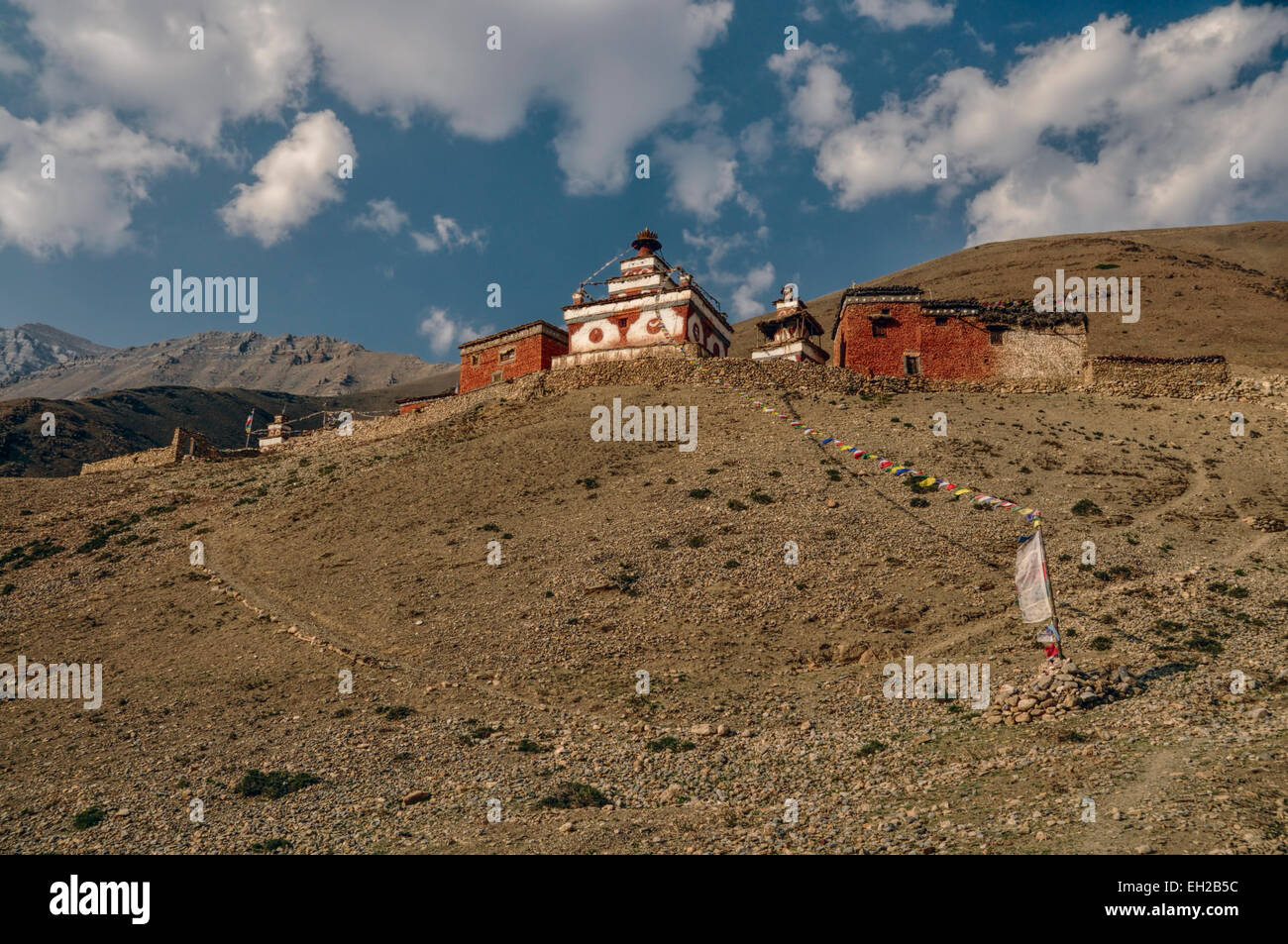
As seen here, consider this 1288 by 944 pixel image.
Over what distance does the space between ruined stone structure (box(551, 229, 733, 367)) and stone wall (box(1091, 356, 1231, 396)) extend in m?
24.3

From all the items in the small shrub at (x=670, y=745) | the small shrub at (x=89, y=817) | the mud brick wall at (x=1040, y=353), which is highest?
the mud brick wall at (x=1040, y=353)

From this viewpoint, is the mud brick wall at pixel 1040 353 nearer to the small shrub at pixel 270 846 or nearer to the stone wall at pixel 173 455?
the small shrub at pixel 270 846

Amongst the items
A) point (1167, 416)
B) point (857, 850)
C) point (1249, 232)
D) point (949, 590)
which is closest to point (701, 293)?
point (1167, 416)

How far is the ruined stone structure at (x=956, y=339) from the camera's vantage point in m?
48.8

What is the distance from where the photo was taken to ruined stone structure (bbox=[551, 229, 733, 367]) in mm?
51188

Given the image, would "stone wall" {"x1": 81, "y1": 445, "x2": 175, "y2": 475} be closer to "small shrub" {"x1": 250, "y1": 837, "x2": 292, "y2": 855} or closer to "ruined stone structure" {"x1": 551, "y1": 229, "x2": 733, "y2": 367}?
"ruined stone structure" {"x1": 551, "y1": 229, "x2": 733, "y2": 367}

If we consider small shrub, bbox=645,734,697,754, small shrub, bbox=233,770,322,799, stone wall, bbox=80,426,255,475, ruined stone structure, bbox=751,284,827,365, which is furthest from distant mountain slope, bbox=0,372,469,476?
small shrub, bbox=645,734,697,754

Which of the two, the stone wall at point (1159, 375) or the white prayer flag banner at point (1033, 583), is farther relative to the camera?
the stone wall at point (1159, 375)

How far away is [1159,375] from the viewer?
4528cm

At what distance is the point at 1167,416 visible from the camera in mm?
42531

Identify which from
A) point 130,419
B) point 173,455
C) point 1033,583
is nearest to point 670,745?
point 1033,583

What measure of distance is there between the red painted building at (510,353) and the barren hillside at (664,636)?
734 centimetres

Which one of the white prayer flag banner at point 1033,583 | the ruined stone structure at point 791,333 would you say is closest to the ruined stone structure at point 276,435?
the ruined stone structure at point 791,333

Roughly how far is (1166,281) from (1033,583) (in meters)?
106
